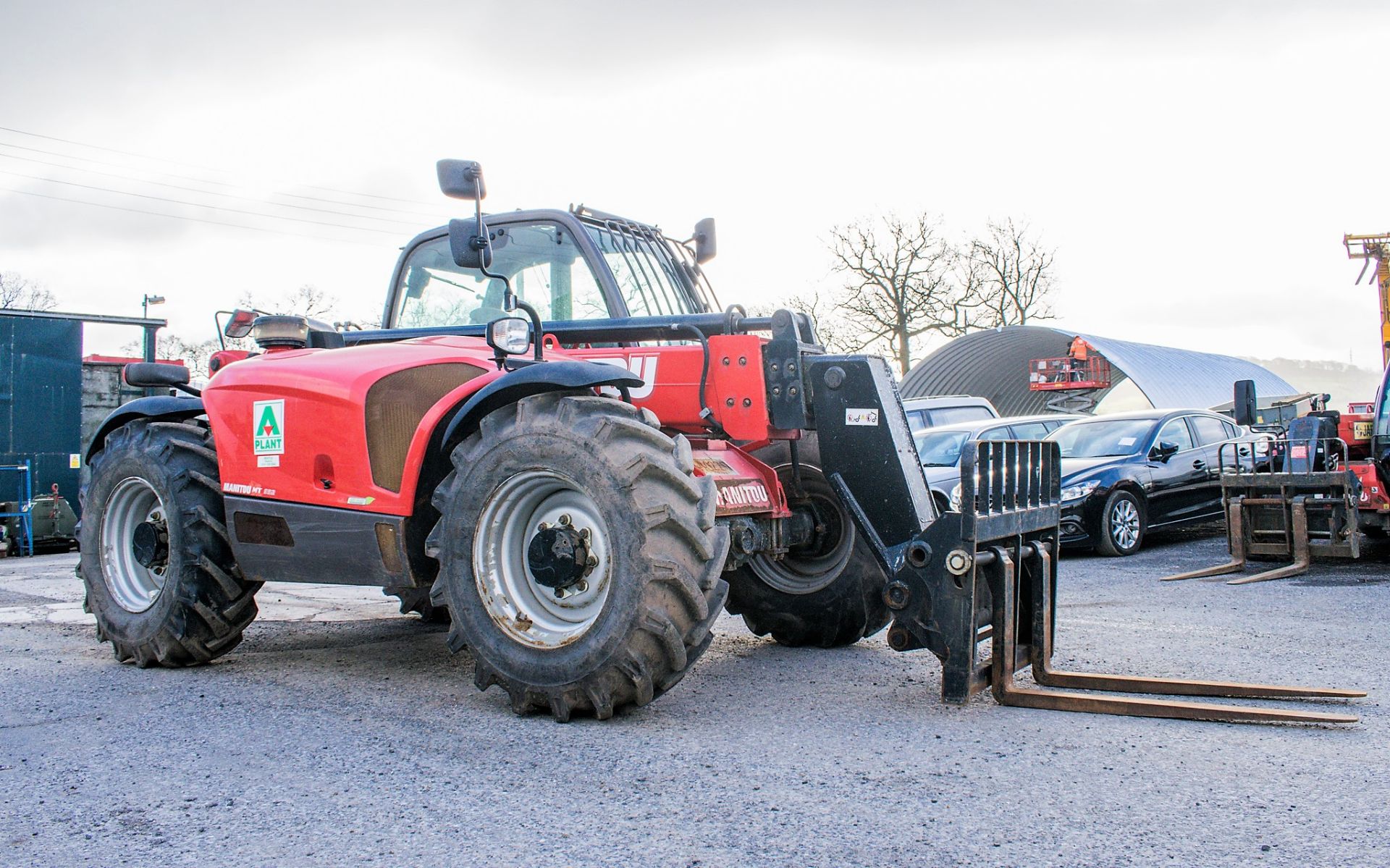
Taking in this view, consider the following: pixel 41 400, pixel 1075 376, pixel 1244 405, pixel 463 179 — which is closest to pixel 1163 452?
pixel 1244 405

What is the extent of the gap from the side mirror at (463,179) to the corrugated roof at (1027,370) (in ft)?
94.7

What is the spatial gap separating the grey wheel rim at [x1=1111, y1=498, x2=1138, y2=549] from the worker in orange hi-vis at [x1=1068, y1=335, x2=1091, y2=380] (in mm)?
22914

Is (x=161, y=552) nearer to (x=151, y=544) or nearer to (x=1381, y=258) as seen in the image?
(x=151, y=544)

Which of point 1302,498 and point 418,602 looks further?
point 1302,498

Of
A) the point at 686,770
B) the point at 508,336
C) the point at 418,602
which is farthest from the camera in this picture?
the point at 418,602

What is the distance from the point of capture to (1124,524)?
12727mm

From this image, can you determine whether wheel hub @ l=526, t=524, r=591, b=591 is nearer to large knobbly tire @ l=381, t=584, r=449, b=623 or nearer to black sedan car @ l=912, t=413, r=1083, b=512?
large knobbly tire @ l=381, t=584, r=449, b=623

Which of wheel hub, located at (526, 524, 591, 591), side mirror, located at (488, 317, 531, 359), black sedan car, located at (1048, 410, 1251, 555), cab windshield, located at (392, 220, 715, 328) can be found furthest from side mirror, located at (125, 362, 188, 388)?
black sedan car, located at (1048, 410, 1251, 555)

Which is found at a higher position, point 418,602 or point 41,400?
point 41,400

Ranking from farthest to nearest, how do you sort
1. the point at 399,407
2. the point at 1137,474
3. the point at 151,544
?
the point at 1137,474 < the point at 151,544 < the point at 399,407

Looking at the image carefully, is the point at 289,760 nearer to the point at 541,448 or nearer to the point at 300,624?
the point at 541,448

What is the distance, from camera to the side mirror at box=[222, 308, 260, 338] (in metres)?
6.46

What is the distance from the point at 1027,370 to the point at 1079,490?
26053mm

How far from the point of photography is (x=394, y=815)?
3.47m
